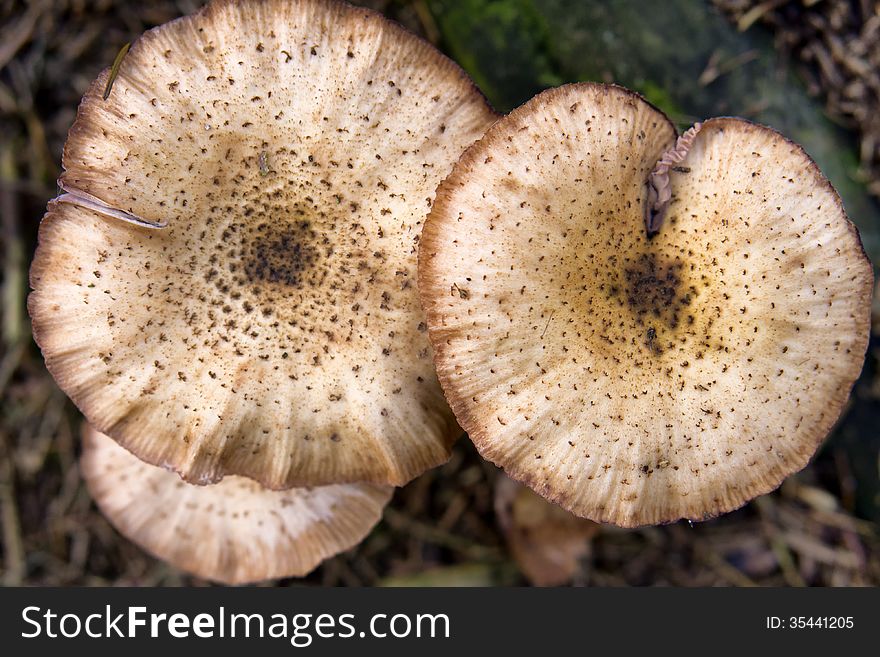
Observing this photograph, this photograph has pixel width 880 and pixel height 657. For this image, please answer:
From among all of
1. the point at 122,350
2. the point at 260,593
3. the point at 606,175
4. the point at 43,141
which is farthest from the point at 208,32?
the point at 260,593

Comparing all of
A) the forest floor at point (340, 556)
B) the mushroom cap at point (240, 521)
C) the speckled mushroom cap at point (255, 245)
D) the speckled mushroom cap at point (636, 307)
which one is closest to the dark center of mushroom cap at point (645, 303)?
the speckled mushroom cap at point (636, 307)

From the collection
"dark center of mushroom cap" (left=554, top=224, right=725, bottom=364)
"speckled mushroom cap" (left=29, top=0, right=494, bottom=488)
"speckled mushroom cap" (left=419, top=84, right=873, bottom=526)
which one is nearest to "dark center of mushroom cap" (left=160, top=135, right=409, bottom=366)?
"speckled mushroom cap" (left=29, top=0, right=494, bottom=488)

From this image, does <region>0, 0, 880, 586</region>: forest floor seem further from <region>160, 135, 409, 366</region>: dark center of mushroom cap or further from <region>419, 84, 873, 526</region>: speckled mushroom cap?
<region>160, 135, 409, 366</region>: dark center of mushroom cap

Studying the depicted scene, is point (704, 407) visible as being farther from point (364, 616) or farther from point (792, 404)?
point (364, 616)

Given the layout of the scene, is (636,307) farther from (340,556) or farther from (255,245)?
(340,556)

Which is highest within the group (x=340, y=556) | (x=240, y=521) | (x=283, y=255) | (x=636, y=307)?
(x=283, y=255)

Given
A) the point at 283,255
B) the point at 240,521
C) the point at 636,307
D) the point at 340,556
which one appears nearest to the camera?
the point at 636,307

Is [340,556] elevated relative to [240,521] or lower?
lower

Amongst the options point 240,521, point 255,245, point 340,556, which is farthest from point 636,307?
point 340,556
